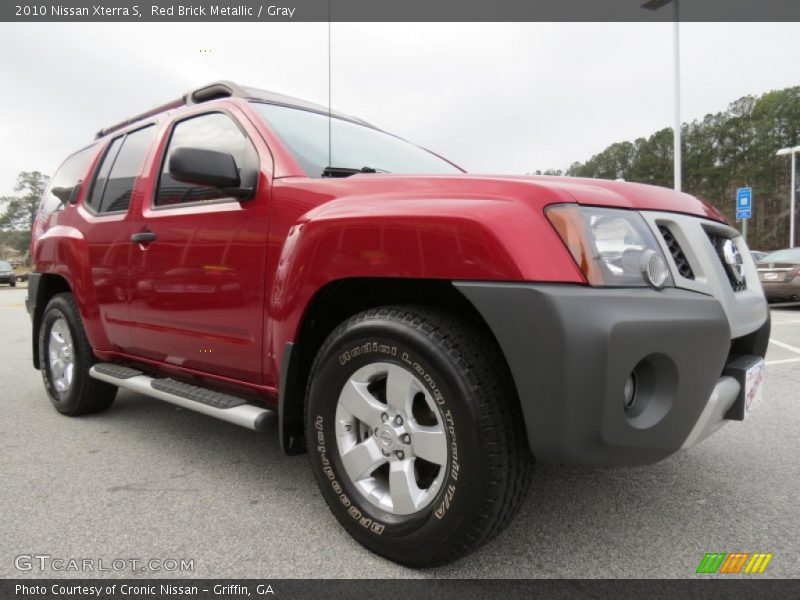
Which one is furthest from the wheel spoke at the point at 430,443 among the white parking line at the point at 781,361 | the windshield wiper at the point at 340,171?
the white parking line at the point at 781,361

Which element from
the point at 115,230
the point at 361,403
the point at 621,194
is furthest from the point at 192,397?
the point at 621,194

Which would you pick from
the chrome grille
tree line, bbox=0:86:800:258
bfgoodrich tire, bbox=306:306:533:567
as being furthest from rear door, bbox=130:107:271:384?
tree line, bbox=0:86:800:258

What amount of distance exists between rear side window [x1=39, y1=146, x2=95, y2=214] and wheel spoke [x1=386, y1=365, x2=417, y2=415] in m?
2.96

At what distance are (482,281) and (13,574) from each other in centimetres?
177

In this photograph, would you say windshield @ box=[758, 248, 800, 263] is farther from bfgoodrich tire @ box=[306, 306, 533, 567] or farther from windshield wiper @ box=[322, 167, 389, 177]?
bfgoodrich tire @ box=[306, 306, 533, 567]

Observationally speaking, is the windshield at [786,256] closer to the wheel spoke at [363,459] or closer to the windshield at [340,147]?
the windshield at [340,147]

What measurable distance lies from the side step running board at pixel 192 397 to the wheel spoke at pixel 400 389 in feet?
2.11

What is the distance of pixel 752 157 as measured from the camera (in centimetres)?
4684

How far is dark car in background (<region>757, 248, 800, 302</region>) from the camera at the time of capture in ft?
34.4

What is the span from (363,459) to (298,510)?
56cm

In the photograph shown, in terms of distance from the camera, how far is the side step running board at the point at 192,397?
2174mm

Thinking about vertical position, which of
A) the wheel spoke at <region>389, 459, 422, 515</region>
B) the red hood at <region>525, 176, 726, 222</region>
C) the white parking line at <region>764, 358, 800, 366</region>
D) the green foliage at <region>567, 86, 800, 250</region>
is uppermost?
the green foliage at <region>567, 86, 800, 250</region>

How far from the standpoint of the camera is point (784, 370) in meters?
4.77

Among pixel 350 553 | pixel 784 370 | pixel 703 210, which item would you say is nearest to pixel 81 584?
pixel 350 553
